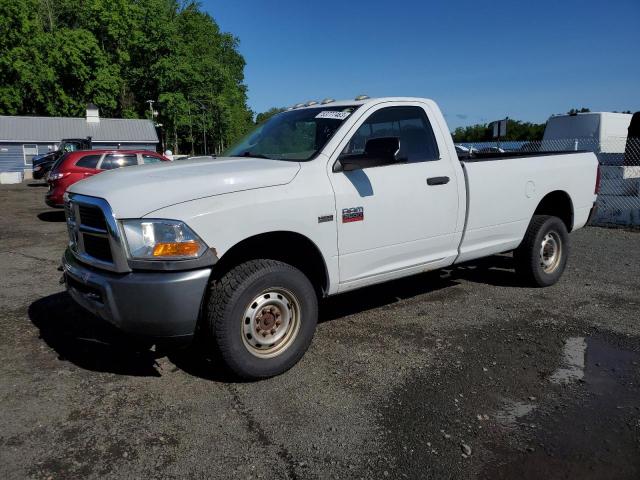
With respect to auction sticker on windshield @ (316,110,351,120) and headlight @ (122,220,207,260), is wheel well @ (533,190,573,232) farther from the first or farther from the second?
headlight @ (122,220,207,260)

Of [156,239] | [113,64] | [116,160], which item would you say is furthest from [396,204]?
[113,64]

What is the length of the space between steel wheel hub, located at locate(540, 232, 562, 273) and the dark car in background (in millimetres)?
24790

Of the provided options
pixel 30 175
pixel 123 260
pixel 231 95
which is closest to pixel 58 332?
pixel 123 260

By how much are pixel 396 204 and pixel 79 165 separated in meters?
10.9

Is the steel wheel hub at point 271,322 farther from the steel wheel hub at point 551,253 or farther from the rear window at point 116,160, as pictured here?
the rear window at point 116,160

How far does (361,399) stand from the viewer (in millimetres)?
3381

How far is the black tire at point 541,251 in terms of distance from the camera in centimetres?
558

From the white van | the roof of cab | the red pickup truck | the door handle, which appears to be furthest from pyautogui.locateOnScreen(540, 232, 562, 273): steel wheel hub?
the white van

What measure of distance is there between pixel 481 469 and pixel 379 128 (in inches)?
111

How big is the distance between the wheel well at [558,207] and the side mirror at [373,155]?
8.91 ft

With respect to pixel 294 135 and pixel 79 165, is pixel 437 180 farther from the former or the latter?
pixel 79 165

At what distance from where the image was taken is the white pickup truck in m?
3.10

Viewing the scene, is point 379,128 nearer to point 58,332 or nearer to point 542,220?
point 542,220

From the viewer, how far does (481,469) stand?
8.65 ft
